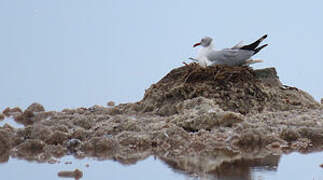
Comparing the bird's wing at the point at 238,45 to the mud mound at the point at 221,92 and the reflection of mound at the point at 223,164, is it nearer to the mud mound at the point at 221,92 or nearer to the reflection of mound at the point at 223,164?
the mud mound at the point at 221,92

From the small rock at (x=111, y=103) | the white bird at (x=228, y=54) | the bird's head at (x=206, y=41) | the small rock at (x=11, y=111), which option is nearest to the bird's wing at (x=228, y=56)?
the white bird at (x=228, y=54)

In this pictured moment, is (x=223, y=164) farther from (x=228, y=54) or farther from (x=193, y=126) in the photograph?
(x=228, y=54)

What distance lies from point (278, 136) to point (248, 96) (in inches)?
101

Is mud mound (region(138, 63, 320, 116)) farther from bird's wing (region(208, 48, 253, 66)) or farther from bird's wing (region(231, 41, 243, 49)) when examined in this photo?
bird's wing (region(231, 41, 243, 49))

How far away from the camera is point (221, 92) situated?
455 inches

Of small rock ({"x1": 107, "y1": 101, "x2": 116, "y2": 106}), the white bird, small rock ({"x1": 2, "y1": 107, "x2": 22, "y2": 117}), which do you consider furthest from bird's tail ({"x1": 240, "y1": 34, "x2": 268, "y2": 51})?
small rock ({"x1": 2, "y1": 107, "x2": 22, "y2": 117})

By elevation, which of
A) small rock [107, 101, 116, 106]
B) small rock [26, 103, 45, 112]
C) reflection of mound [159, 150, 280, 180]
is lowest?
reflection of mound [159, 150, 280, 180]

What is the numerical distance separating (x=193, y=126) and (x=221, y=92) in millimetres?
2020

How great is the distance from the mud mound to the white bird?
7.5 inches

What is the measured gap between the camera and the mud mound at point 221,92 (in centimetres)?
1148

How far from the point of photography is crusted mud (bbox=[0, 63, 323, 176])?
839 cm

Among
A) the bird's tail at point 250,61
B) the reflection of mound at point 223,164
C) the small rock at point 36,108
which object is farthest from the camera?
the small rock at point 36,108

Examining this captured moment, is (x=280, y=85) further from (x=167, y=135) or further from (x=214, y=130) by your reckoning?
(x=167, y=135)

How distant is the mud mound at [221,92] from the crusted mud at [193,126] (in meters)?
0.02
